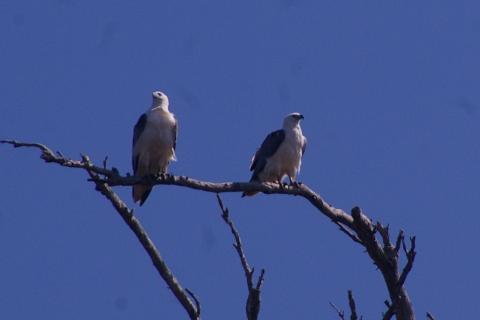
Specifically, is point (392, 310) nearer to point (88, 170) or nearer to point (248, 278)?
point (248, 278)

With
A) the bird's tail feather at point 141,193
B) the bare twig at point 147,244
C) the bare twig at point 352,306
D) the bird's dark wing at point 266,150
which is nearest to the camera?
the bare twig at point 352,306

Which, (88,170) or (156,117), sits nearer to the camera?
(88,170)

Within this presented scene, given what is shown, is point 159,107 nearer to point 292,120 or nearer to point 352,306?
point 292,120

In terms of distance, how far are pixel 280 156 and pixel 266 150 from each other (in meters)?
0.29

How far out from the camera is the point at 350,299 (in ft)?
22.6

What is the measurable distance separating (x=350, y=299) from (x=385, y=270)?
71.9 inches

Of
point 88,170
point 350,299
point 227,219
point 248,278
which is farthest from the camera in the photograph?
point 88,170

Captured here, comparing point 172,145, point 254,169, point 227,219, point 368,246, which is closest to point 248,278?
point 227,219

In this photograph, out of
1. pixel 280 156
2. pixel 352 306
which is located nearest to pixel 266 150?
pixel 280 156

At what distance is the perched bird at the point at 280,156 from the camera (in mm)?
13641

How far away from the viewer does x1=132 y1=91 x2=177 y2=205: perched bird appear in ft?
41.0

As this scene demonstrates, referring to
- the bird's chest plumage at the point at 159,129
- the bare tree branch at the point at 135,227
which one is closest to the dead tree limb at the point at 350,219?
the bare tree branch at the point at 135,227

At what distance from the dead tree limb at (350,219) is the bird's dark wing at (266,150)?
144 inches

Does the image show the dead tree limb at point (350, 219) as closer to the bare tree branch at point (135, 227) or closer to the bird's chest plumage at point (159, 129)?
the bare tree branch at point (135, 227)
